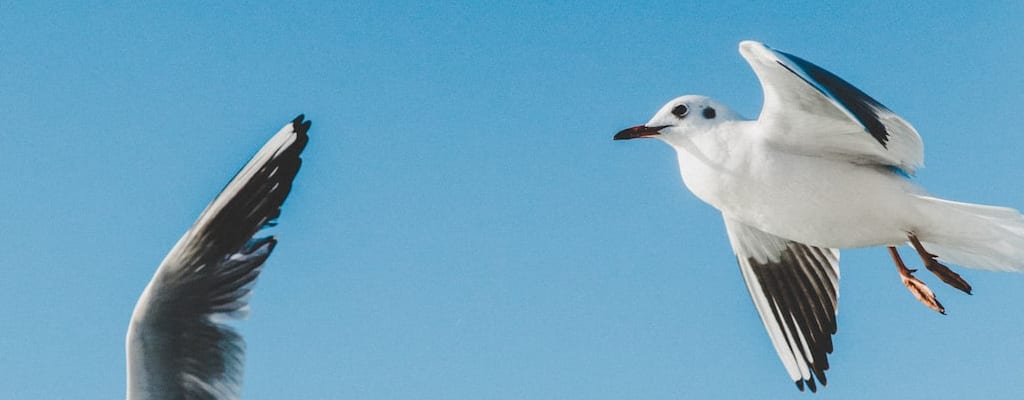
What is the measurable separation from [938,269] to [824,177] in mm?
620

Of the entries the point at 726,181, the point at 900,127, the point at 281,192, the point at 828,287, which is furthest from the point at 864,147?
the point at 281,192

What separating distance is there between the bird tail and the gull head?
849mm

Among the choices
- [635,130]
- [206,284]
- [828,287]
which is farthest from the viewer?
[828,287]

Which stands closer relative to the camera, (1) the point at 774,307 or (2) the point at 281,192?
Answer: (2) the point at 281,192

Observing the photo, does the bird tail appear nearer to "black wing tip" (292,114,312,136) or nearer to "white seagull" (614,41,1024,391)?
"white seagull" (614,41,1024,391)

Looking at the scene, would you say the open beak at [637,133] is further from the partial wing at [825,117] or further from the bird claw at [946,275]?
the bird claw at [946,275]

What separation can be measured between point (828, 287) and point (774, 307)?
11.1 inches

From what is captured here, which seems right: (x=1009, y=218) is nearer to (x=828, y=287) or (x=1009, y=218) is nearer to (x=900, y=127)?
(x=900, y=127)

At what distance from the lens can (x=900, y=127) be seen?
5875mm

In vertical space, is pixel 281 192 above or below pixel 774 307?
above

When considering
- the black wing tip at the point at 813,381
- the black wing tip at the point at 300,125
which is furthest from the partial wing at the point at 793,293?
the black wing tip at the point at 300,125

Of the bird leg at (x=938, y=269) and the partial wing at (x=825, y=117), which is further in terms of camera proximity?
the bird leg at (x=938, y=269)

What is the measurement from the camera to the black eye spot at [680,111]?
6148 millimetres

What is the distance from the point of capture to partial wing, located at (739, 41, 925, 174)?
5.50 m
